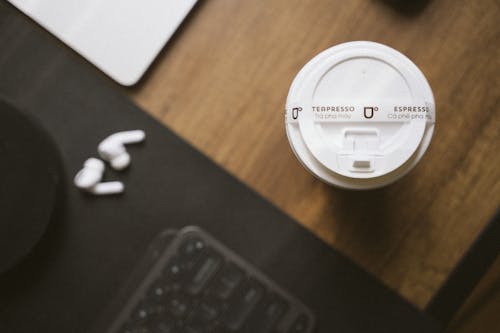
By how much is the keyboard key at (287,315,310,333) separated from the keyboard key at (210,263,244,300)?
6 centimetres

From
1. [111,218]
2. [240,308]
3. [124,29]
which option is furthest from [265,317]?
[124,29]

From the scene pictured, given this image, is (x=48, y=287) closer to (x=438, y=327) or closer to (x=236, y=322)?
(x=236, y=322)

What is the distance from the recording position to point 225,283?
0.46 m

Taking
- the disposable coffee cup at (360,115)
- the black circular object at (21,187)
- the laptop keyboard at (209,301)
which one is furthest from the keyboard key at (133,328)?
the disposable coffee cup at (360,115)

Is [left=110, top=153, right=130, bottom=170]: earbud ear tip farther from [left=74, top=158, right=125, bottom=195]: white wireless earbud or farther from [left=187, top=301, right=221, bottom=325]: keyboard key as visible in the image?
[left=187, top=301, right=221, bottom=325]: keyboard key

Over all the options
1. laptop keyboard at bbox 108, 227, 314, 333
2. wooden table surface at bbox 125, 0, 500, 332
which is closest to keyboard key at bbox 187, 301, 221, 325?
laptop keyboard at bbox 108, 227, 314, 333

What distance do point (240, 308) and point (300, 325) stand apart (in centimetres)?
6

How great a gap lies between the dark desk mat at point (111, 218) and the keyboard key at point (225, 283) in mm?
21

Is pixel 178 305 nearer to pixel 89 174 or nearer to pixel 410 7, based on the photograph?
pixel 89 174

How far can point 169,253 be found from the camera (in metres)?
0.46

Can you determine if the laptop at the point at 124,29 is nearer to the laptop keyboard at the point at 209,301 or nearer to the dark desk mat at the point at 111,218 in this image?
the dark desk mat at the point at 111,218

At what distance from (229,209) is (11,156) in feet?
0.64

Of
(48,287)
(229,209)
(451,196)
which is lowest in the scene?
(48,287)

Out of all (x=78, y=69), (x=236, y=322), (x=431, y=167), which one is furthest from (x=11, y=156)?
(x=431, y=167)
